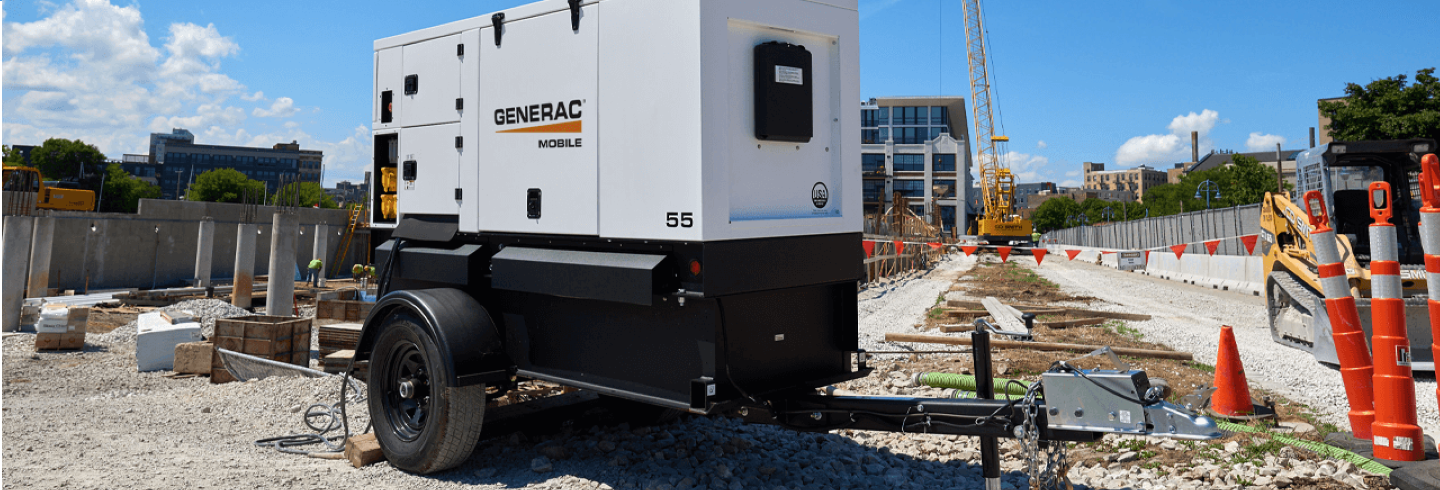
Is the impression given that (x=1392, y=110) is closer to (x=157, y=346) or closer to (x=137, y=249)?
(x=157, y=346)

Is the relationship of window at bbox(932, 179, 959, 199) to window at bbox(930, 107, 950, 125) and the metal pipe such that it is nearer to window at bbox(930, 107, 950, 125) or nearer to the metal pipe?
window at bbox(930, 107, 950, 125)

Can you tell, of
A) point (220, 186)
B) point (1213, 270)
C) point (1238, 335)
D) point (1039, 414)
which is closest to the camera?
point (1039, 414)

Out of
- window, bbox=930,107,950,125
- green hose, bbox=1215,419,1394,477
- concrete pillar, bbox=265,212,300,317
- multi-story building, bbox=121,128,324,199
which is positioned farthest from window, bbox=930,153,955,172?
multi-story building, bbox=121,128,324,199

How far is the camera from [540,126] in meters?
5.25

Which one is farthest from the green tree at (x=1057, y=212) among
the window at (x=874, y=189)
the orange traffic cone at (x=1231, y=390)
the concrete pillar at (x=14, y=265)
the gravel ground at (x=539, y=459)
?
the gravel ground at (x=539, y=459)

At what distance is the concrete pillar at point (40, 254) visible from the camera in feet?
55.8

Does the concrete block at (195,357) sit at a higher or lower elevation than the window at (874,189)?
lower

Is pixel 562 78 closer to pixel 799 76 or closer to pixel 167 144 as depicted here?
pixel 799 76

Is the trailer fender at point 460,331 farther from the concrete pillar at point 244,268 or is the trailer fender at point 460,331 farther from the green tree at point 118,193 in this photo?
the green tree at point 118,193

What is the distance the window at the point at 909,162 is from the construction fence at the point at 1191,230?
37.5 meters

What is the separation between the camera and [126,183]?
7575cm

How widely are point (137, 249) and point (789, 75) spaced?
1283 inches

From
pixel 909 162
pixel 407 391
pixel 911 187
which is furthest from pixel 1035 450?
pixel 909 162

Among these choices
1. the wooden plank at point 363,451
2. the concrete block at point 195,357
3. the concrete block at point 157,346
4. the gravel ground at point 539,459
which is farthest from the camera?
the concrete block at point 157,346
